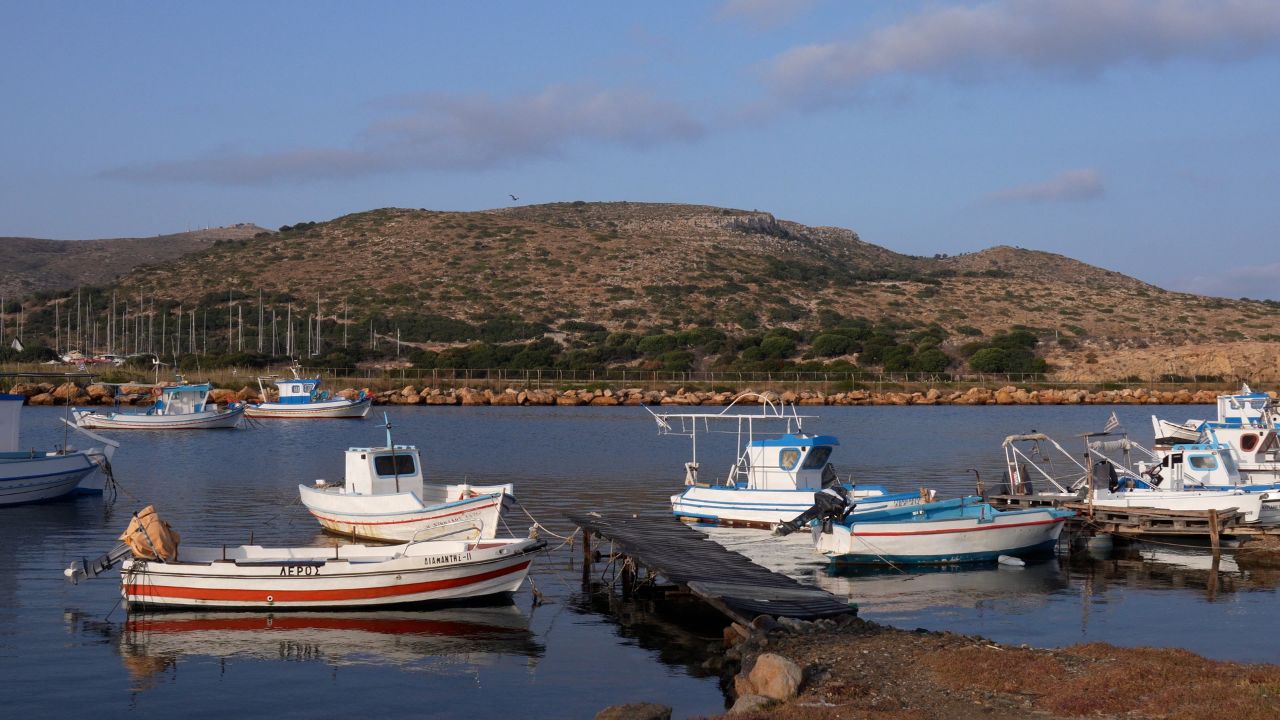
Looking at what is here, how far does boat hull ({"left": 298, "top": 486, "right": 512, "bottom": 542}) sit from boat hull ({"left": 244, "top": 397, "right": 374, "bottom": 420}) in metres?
47.0

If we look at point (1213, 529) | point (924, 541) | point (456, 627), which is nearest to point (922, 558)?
point (924, 541)

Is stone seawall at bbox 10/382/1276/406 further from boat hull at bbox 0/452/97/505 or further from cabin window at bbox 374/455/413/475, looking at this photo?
cabin window at bbox 374/455/413/475

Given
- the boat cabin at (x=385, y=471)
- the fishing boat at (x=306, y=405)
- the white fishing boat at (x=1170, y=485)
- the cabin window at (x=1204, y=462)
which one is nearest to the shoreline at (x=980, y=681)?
the boat cabin at (x=385, y=471)

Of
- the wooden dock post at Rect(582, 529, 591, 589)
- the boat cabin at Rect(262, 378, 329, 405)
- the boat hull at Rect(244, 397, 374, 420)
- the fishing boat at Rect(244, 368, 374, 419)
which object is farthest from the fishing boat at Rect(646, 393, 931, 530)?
the boat cabin at Rect(262, 378, 329, 405)

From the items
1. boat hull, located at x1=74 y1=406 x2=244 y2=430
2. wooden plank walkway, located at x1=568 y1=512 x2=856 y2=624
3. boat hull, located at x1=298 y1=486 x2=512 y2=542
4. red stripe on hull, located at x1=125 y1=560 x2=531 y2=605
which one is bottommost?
red stripe on hull, located at x1=125 y1=560 x2=531 y2=605

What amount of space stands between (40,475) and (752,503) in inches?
780

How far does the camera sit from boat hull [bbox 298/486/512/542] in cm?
2491

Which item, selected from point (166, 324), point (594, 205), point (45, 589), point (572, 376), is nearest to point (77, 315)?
point (166, 324)

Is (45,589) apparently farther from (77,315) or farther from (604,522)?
(77,315)

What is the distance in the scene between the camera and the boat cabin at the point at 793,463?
30.3 meters

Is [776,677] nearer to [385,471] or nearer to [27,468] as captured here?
[385,471]

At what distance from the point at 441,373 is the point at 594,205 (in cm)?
9653

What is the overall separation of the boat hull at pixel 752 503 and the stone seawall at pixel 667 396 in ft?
181

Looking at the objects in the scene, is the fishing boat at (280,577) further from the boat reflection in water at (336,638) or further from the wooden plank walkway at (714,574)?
the wooden plank walkway at (714,574)
